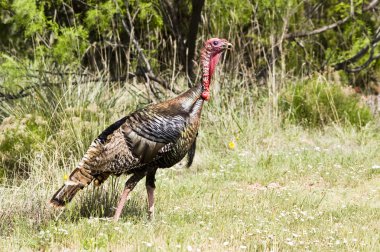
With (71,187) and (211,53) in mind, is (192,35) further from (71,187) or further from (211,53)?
(71,187)

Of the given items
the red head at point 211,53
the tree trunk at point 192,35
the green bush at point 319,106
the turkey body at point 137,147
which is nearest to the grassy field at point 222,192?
the green bush at point 319,106

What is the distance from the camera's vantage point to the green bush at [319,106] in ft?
33.6

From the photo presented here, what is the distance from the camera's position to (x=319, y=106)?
33.7 ft

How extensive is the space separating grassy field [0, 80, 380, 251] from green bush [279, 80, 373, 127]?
214 mm

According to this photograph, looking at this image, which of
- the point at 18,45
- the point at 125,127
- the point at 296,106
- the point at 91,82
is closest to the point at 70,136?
the point at 91,82

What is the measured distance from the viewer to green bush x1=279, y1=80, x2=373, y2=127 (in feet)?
33.6

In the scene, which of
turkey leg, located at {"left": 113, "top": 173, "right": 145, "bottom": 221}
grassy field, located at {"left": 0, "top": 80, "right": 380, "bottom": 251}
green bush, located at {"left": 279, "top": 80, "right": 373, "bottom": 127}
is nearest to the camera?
grassy field, located at {"left": 0, "top": 80, "right": 380, "bottom": 251}

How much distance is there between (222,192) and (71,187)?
2097mm

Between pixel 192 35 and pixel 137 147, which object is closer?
pixel 137 147

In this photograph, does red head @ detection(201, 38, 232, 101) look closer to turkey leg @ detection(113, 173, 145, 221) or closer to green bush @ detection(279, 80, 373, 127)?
turkey leg @ detection(113, 173, 145, 221)

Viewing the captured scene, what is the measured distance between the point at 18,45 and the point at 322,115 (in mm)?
5602

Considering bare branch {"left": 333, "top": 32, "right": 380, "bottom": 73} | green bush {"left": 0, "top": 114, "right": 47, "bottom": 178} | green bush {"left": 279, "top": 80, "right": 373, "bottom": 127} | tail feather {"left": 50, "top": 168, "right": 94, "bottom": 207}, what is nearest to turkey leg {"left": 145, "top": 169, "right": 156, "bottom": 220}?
tail feather {"left": 50, "top": 168, "right": 94, "bottom": 207}

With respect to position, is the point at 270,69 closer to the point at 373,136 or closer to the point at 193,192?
the point at 373,136

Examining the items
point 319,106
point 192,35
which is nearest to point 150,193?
point 192,35
